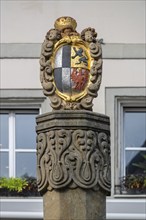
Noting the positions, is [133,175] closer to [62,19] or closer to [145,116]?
[145,116]

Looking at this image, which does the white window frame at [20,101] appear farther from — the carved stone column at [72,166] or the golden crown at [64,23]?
the carved stone column at [72,166]

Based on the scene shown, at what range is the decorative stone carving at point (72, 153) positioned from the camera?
289 inches

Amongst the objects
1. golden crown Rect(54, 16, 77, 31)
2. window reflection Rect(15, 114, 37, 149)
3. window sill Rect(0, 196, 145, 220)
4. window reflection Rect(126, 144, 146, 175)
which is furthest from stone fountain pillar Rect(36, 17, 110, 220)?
window reflection Rect(15, 114, 37, 149)

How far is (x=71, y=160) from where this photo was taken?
735 centimetres

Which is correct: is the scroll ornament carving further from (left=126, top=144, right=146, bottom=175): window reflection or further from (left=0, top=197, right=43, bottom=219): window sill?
(left=126, top=144, right=146, bottom=175): window reflection

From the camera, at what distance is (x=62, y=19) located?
7715 mm

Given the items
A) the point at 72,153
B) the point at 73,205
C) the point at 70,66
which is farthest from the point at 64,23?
the point at 73,205

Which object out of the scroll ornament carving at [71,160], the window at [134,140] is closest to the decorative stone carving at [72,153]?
the scroll ornament carving at [71,160]

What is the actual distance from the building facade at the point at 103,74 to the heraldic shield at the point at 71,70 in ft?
18.5

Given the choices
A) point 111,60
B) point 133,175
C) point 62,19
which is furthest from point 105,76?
point 62,19

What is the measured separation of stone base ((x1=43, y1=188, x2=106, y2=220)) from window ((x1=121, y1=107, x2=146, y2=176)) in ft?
19.8

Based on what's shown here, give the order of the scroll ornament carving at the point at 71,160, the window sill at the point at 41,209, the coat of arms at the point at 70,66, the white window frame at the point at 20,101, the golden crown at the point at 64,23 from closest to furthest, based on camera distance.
Result: the scroll ornament carving at the point at 71,160
the coat of arms at the point at 70,66
the golden crown at the point at 64,23
the window sill at the point at 41,209
the white window frame at the point at 20,101

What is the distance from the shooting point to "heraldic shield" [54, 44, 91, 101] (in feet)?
24.8

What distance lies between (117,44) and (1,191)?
210cm
